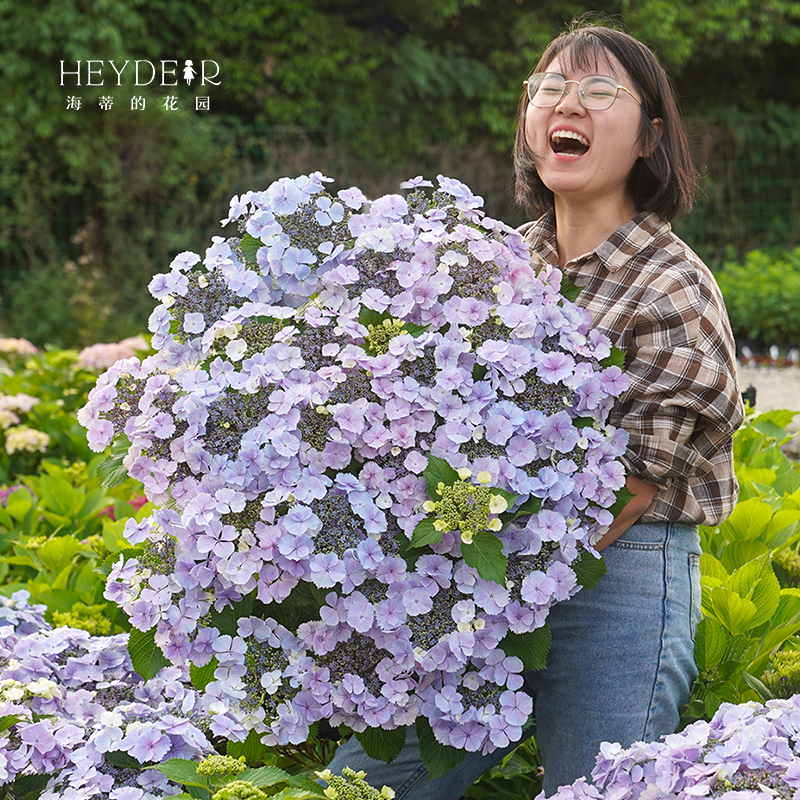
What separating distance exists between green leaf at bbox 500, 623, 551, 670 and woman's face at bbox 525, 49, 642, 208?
2.68 feet

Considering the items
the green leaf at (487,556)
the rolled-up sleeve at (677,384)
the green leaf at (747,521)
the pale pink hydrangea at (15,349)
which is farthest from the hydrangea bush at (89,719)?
the pale pink hydrangea at (15,349)

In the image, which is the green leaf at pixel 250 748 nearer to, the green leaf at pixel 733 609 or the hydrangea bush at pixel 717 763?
the hydrangea bush at pixel 717 763

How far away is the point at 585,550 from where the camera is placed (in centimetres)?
155

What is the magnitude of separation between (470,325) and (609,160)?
19.6 inches

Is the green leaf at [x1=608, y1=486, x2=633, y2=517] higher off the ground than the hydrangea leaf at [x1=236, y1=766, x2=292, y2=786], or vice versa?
the green leaf at [x1=608, y1=486, x2=633, y2=517]

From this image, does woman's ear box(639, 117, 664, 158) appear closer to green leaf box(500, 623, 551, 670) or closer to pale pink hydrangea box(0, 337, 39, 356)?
green leaf box(500, 623, 551, 670)

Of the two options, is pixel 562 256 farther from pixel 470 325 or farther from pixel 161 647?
pixel 161 647

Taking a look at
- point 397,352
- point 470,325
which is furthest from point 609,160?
point 397,352

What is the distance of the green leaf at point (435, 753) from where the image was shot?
150 cm

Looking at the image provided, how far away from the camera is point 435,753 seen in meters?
1.50

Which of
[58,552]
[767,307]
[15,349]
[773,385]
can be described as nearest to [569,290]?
[58,552]

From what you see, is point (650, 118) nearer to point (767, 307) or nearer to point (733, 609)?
point (733, 609)

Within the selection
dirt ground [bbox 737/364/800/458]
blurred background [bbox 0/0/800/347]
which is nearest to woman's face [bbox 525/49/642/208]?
dirt ground [bbox 737/364/800/458]

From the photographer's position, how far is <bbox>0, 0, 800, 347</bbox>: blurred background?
9000 mm
